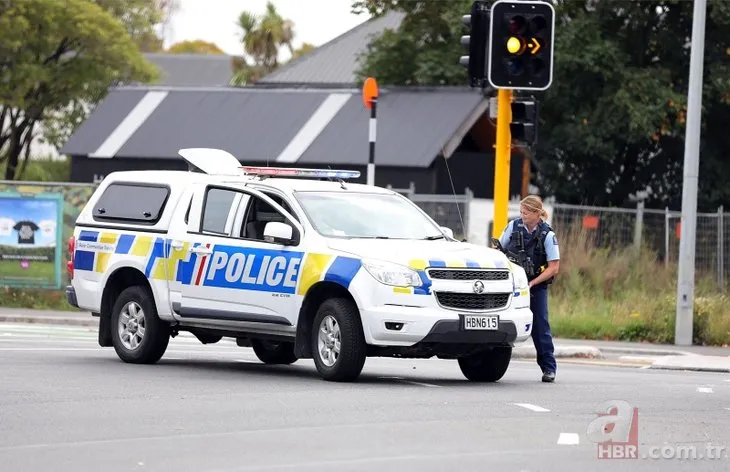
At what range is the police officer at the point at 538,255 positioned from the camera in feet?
50.4

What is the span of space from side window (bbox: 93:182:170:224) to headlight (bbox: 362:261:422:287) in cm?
293

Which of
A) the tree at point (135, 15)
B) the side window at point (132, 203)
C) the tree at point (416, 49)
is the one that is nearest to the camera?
the side window at point (132, 203)

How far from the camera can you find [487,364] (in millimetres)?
15102

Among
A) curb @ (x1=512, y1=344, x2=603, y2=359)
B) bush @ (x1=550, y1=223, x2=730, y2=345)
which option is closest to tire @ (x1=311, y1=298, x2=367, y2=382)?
curb @ (x1=512, y1=344, x2=603, y2=359)

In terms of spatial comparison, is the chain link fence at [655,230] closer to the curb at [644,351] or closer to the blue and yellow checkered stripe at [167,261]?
the curb at [644,351]

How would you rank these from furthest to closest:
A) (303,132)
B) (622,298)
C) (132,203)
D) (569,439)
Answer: (303,132) < (622,298) < (132,203) < (569,439)

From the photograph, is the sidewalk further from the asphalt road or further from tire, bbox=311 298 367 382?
tire, bbox=311 298 367 382

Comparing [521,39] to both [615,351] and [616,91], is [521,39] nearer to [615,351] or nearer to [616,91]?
[615,351]

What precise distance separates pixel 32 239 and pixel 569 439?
17.4 meters

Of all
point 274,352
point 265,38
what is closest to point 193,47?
point 265,38

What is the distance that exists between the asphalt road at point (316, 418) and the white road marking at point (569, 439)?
13 millimetres

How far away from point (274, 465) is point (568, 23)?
3348 cm

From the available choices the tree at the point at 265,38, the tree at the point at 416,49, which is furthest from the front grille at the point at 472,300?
the tree at the point at 265,38

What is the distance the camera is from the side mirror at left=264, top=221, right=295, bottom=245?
47.9 feet
